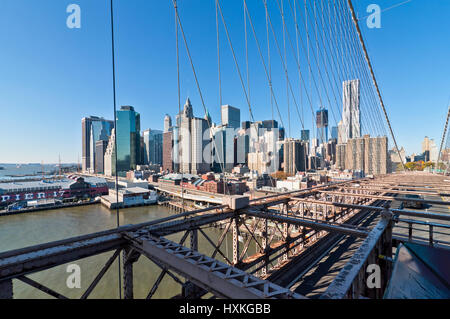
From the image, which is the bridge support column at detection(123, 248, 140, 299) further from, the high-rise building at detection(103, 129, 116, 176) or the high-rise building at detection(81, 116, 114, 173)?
the high-rise building at detection(81, 116, 114, 173)

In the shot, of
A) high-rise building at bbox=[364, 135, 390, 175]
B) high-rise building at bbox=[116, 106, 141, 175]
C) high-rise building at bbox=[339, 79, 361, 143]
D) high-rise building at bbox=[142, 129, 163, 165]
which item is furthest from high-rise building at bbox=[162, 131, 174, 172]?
high-rise building at bbox=[364, 135, 390, 175]

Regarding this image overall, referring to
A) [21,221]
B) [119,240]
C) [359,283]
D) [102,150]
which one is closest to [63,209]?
[21,221]

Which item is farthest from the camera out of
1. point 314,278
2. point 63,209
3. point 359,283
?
point 63,209

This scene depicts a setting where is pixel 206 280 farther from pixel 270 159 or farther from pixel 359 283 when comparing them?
pixel 270 159

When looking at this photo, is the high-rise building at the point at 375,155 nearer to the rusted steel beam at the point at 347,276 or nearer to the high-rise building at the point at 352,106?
the high-rise building at the point at 352,106

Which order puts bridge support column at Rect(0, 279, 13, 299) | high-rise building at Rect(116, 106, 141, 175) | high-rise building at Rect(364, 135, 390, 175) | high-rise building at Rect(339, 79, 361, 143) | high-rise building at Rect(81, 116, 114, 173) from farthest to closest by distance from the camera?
high-rise building at Rect(81, 116, 114, 173) → high-rise building at Rect(116, 106, 141, 175) → high-rise building at Rect(364, 135, 390, 175) → high-rise building at Rect(339, 79, 361, 143) → bridge support column at Rect(0, 279, 13, 299)

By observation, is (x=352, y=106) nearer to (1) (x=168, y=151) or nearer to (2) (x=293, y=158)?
(2) (x=293, y=158)
